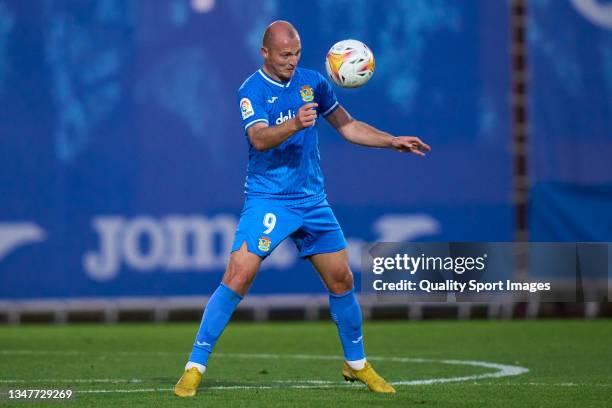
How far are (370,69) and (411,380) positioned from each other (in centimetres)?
195

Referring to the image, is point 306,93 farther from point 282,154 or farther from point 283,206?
point 283,206

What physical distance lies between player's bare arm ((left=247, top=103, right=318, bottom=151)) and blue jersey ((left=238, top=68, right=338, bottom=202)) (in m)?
0.19

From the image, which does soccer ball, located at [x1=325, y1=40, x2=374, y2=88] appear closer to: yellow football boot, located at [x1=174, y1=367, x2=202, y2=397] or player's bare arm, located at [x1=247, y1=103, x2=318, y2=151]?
player's bare arm, located at [x1=247, y1=103, x2=318, y2=151]

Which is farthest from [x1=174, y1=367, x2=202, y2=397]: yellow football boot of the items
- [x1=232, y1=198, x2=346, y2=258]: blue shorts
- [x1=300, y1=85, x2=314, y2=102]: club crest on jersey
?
[x1=300, y1=85, x2=314, y2=102]: club crest on jersey

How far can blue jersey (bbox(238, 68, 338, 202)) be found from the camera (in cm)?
728

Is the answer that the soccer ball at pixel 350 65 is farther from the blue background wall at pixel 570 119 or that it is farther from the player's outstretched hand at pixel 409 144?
the blue background wall at pixel 570 119

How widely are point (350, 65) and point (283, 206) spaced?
36.3 inches

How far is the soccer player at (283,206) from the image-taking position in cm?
713

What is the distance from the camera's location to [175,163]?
1339 cm

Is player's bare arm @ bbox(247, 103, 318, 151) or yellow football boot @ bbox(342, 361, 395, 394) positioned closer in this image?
player's bare arm @ bbox(247, 103, 318, 151)

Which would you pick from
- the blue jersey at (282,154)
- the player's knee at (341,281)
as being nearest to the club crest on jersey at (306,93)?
the blue jersey at (282,154)

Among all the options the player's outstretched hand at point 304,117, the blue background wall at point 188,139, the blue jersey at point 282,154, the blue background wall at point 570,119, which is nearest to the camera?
the player's outstretched hand at point 304,117

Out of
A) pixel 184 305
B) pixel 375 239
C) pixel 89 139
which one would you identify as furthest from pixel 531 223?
pixel 89 139

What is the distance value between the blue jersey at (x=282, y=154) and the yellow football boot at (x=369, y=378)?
1.00 meters
